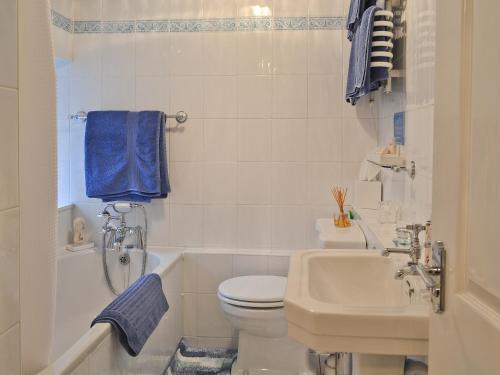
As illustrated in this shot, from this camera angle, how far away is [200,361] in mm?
2580

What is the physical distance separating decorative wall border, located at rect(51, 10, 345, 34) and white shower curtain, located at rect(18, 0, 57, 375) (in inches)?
71.4

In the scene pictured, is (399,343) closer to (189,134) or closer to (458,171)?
(458,171)

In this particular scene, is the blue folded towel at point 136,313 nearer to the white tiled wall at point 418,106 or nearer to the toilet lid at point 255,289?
the toilet lid at point 255,289

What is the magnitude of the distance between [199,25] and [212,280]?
1.49 meters

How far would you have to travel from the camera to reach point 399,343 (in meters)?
0.98

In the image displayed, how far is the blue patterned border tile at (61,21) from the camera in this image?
2.63m

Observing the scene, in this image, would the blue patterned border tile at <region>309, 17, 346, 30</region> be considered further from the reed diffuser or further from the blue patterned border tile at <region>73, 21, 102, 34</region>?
the blue patterned border tile at <region>73, 21, 102, 34</region>

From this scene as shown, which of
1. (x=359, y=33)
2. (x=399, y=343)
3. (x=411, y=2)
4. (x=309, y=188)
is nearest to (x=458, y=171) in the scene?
(x=399, y=343)

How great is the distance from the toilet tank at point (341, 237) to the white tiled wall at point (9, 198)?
1357 millimetres

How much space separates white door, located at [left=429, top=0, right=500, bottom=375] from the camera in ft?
1.92

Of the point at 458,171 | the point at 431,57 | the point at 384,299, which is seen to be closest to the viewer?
the point at 458,171

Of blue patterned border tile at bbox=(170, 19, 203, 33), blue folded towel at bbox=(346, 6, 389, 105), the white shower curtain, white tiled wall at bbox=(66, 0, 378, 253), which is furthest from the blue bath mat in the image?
blue patterned border tile at bbox=(170, 19, 203, 33)

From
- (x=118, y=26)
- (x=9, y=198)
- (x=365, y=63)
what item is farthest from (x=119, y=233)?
(x=9, y=198)

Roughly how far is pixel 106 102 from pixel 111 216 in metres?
0.69
